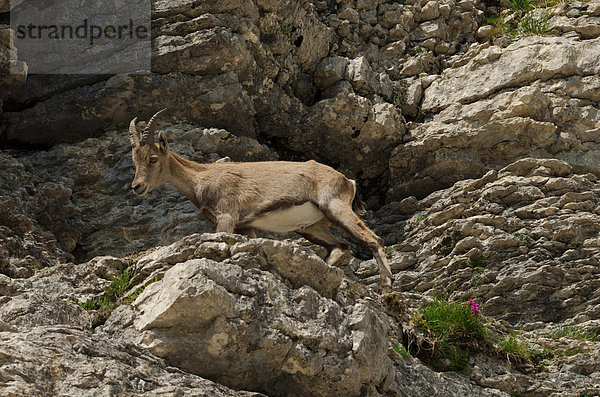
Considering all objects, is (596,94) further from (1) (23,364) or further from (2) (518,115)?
(1) (23,364)

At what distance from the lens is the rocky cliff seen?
618 cm

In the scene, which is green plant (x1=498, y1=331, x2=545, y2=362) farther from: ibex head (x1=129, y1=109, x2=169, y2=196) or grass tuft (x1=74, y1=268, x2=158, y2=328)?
ibex head (x1=129, y1=109, x2=169, y2=196)

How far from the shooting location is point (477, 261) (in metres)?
11.1

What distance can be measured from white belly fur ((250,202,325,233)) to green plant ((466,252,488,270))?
2657 mm

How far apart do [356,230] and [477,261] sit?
253 centimetres

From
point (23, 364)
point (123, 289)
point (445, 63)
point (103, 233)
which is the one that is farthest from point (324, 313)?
point (445, 63)

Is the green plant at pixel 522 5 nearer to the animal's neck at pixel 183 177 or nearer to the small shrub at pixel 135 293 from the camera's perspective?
the animal's neck at pixel 183 177

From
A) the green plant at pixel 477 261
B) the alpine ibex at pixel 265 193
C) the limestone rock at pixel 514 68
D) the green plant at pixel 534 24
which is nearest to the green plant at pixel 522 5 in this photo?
the green plant at pixel 534 24

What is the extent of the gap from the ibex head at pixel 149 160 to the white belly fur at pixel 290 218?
1591mm

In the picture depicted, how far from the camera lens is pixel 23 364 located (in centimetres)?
483

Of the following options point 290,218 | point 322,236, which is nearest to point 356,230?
point 322,236

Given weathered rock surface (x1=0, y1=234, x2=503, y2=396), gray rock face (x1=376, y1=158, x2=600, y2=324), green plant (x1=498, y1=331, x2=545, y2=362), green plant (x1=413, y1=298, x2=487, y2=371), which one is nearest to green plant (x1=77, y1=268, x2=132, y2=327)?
weathered rock surface (x1=0, y1=234, x2=503, y2=396)

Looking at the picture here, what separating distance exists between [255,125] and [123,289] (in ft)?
21.7

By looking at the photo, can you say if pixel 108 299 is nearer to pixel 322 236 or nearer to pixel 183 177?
pixel 183 177
